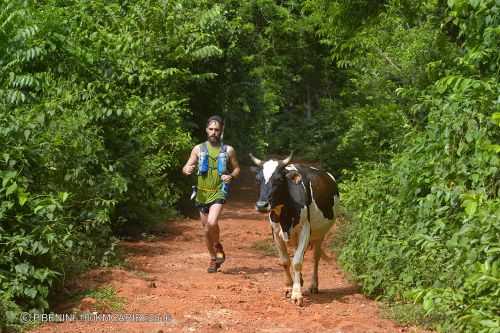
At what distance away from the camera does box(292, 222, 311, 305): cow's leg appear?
26.1 feet

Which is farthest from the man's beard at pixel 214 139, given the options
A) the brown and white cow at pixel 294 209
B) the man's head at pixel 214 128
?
the brown and white cow at pixel 294 209

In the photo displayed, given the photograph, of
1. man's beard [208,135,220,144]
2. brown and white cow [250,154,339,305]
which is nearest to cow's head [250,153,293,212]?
brown and white cow [250,154,339,305]

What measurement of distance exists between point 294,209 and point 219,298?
4.47 ft

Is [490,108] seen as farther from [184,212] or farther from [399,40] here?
[184,212]

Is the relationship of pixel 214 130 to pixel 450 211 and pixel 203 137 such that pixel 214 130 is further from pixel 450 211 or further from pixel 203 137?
pixel 203 137

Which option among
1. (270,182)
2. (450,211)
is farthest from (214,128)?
(450,211)

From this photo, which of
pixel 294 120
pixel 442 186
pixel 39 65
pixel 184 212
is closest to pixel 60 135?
pixel 39 65

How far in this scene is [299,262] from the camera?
8.09 meters

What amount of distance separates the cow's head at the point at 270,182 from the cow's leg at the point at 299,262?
0.57 meters

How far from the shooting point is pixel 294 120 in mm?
31844

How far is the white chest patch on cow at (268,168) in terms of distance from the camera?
316 inches

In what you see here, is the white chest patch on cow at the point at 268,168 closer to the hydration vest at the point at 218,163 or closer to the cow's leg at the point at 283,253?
the cow's leg at the point at 283,253

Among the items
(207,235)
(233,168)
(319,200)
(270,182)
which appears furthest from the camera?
(233,168)

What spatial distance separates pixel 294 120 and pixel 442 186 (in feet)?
81.5
